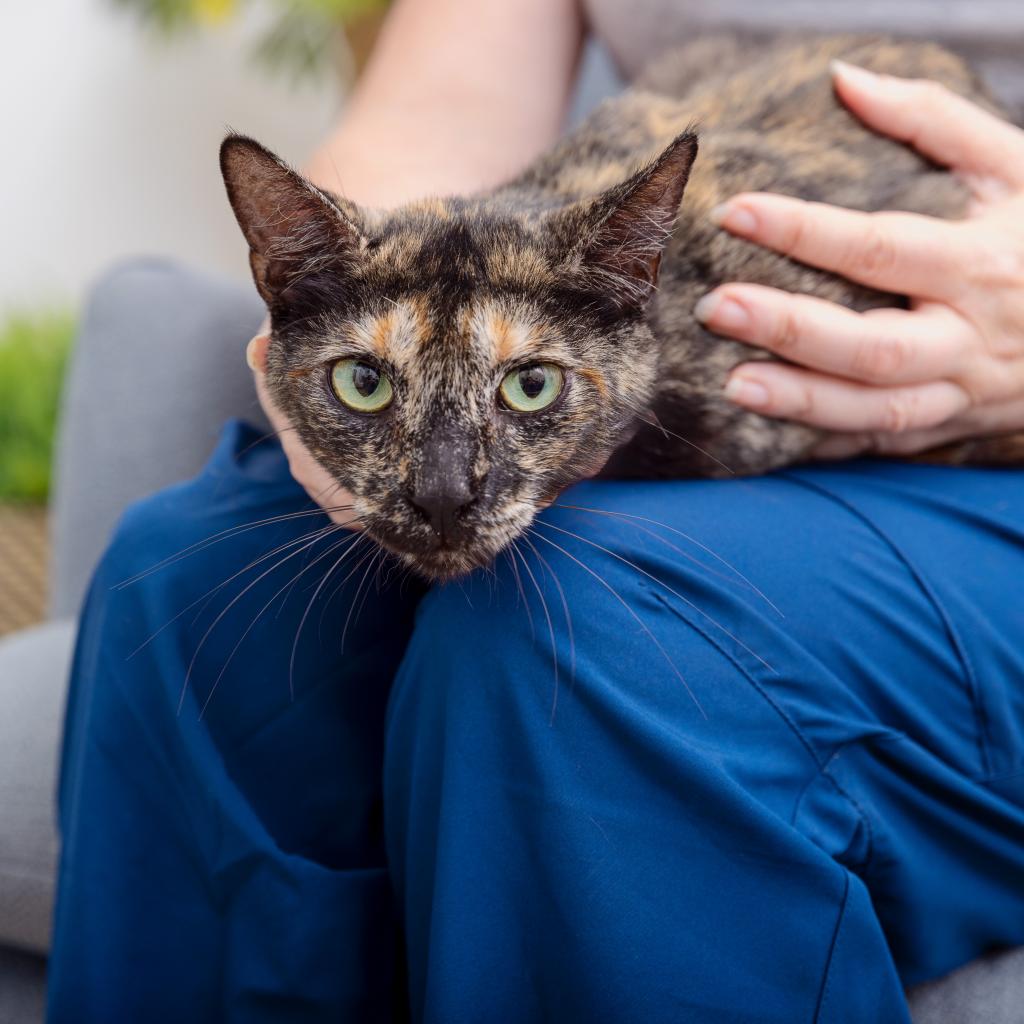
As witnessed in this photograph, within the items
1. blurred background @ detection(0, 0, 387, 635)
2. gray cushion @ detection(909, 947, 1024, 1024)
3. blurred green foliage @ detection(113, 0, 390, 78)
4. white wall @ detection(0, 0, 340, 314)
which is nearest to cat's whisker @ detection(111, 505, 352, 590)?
gray cushion @ detection(909, 947, 1024, 1024)

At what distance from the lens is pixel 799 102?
1240mm

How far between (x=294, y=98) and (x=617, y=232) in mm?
3343

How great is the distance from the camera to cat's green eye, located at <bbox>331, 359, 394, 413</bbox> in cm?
90

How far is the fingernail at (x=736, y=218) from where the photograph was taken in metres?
1.06

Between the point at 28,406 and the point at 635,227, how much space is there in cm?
189

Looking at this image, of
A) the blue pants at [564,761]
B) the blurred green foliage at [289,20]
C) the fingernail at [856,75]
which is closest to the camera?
the blue pants at [564,761]

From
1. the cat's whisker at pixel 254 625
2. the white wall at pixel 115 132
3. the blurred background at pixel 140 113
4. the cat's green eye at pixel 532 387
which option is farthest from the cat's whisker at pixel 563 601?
the white wall at pixel 115 132

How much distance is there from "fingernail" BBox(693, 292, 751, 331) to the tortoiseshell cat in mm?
26

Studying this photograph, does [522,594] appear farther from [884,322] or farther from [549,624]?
[884,322]

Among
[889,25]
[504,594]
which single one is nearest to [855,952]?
[504,594]

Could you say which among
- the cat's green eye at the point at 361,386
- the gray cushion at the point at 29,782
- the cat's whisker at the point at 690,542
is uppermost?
the cat's green eye at the point at 361,386

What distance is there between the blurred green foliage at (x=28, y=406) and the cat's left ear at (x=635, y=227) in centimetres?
171

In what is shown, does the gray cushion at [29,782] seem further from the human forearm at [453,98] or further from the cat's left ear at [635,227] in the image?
the cat's left ear at [635,227]

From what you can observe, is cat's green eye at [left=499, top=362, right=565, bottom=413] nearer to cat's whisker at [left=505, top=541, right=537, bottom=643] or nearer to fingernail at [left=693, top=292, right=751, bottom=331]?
cat's whisker at [left=505, top=541, right=537, bottom=643]
